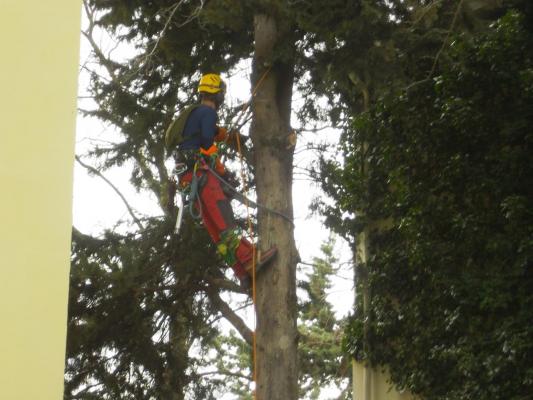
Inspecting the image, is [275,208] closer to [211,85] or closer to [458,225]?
[211,85]

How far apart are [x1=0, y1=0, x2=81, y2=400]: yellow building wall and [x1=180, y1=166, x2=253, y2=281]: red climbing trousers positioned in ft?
17.1

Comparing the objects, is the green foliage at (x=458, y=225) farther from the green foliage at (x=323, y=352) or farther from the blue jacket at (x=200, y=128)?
the green foliage at (x=323, y=352)

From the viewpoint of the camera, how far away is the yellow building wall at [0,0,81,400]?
4.70m

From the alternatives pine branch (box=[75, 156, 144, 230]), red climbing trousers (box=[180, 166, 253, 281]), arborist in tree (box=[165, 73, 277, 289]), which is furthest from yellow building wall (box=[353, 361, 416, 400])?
pine branch (box=[75, 156, 144, 230])

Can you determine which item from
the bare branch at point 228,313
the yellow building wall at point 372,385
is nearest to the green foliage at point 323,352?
the bare branch at point 228,313

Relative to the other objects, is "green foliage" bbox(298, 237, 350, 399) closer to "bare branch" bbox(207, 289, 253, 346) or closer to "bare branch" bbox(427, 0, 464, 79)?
"bare branch" bbox(207, 289, 253, 346)

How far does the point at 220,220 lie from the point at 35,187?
5563mm

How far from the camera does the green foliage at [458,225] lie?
923 centimetres

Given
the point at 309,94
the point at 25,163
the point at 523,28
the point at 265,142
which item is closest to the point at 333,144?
the point at 309,94

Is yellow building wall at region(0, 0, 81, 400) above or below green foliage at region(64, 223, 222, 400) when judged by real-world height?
below

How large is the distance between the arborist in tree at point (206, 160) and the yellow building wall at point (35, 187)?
528 centimetres

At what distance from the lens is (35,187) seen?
4.89 meters

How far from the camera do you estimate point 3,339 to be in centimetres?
463

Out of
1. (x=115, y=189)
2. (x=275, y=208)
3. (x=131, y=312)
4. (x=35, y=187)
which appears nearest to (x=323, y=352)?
(x=115, y=189)
